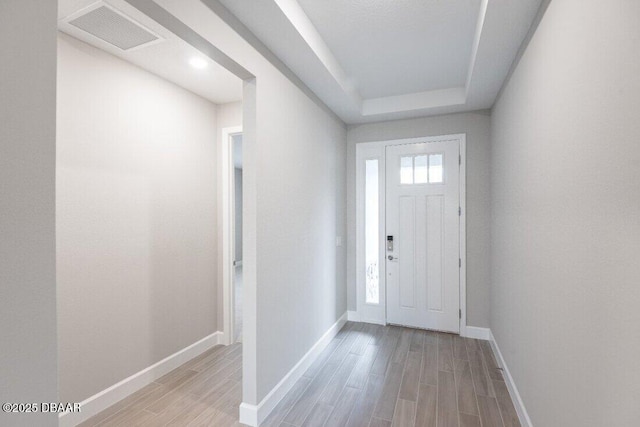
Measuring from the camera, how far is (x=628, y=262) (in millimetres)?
938

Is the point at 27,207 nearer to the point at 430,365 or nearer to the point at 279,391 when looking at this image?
the point at 279,391

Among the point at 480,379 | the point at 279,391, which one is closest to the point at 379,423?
the point at 279,391

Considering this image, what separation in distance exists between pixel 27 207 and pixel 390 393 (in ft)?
8.19

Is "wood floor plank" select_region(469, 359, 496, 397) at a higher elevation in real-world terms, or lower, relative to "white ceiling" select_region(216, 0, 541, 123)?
lower

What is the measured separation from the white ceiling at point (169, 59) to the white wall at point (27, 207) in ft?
3.48

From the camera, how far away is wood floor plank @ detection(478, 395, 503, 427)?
2.03 meters

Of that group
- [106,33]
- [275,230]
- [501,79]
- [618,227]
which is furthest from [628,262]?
[106,33]

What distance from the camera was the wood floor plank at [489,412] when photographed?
2027 mm

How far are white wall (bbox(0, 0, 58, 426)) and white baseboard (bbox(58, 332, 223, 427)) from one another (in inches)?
50.1

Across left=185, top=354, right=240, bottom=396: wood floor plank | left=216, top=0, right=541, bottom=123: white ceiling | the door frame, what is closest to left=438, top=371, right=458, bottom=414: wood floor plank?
the door frame

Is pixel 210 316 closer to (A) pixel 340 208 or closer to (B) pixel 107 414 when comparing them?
(B) pixel 107 414

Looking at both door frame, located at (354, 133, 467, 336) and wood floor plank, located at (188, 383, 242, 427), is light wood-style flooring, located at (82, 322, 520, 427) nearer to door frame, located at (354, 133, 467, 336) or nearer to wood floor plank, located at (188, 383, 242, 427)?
wood floor plank, located at (188, 383, 242, 427)

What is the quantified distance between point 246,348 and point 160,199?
60.3 inches

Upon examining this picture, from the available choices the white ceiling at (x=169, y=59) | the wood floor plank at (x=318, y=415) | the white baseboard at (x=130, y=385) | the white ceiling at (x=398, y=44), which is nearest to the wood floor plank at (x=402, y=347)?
the wood floor plank at (x=318, y=415)
